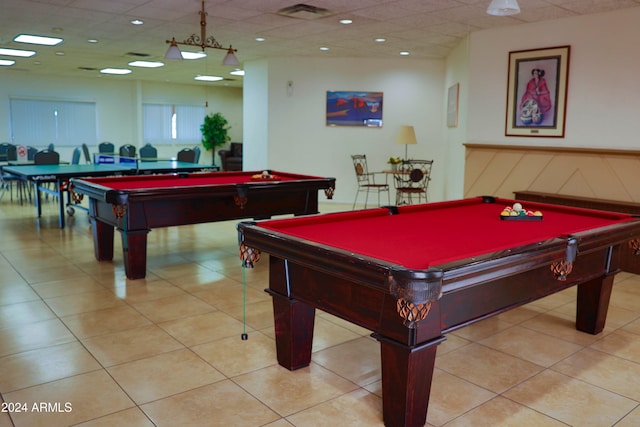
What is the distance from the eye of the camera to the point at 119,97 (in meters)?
14.3

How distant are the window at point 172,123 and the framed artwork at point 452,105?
9.25 meters

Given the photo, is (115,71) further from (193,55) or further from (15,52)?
(193,55)

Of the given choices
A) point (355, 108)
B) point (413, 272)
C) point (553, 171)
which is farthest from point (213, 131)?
point (413, 272)

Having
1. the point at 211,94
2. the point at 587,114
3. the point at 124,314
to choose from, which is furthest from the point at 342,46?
the point at 211,94

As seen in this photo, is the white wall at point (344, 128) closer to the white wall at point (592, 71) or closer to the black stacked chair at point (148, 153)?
the black stacked chair at point (148, 153)

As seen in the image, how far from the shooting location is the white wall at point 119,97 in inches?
503

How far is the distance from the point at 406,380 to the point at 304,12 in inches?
186

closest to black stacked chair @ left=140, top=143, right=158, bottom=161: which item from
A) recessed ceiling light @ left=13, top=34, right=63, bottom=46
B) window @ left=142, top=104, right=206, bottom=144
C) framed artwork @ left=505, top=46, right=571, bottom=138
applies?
recessed ceiling light @ left=13, top=34, right=63, bottom=46

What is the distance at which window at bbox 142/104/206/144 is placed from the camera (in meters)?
14.9

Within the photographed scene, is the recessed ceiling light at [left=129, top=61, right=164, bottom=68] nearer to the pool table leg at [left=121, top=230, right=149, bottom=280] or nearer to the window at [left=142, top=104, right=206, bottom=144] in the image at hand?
the window at [left=142, top=104, right=206, bottom=144]

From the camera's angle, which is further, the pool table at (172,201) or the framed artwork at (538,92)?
the framed artwork at (538,92)

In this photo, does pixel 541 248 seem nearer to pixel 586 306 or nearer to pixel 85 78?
pixel 586 306

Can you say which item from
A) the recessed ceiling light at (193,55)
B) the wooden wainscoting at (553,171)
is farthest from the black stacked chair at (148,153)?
the wooden wainscoting at (553,171)

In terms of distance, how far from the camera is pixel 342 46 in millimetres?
8305
